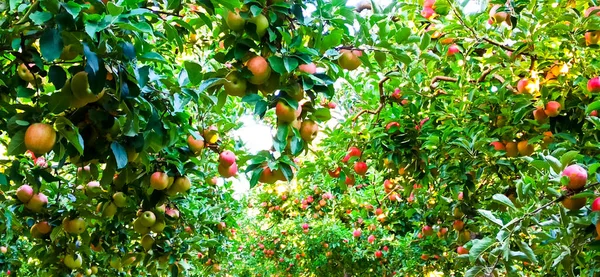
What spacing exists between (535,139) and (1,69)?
2.38 m

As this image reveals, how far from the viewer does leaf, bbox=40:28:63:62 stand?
4.00 feet

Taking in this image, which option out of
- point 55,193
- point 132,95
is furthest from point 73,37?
point 55,193

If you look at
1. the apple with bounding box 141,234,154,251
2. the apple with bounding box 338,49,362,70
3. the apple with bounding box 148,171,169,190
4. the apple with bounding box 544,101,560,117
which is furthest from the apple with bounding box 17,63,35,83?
the apple with bounding box 544,101,560,117

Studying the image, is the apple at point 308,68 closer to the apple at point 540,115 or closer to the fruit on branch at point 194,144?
Result: the fruit on branch at point 194,144

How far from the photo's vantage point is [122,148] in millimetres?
1807

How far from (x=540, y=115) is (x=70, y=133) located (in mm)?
2077

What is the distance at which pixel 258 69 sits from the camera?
1.53 metres

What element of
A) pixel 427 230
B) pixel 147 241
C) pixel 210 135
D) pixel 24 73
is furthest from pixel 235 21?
pixel 427 230

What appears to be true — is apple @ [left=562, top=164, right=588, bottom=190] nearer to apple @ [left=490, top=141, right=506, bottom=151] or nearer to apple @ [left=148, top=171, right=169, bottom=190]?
apple @ [left=490, top=141, right=506, bottom=151]

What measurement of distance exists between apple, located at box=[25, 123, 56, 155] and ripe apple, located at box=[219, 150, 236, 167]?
91 centimetres

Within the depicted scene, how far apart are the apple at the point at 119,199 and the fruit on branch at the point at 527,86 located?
202 centimetres

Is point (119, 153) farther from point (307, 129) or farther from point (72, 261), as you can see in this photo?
point (72, 261)

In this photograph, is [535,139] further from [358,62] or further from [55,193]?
[55,193]

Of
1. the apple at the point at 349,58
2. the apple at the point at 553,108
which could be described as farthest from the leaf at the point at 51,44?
the apple at the point at 553,108
